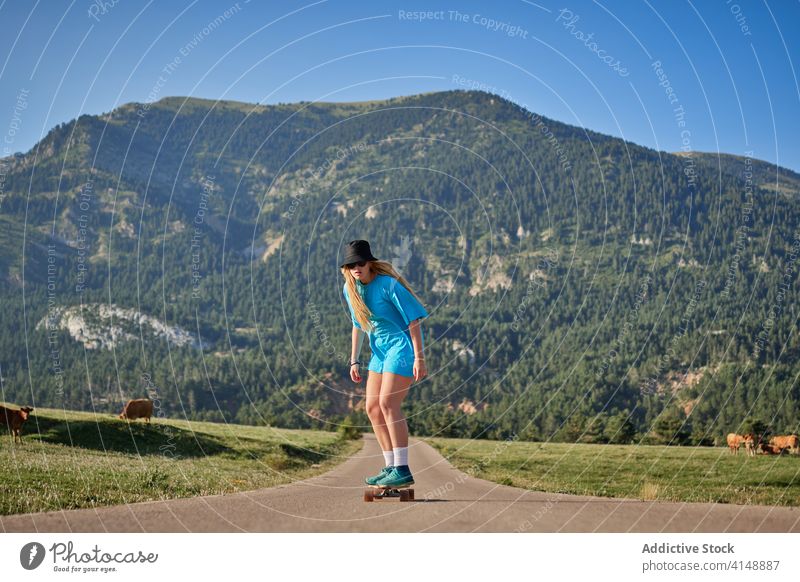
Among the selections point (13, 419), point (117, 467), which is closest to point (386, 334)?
point (117, 467)

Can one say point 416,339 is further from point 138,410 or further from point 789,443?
point 138,410

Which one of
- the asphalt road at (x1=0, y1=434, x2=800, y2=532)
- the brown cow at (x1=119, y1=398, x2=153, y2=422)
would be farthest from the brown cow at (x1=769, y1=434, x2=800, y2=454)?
the asphalt road at (x1=0, y1=434, x2=800, y2=532)

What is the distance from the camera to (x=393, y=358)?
461 inches

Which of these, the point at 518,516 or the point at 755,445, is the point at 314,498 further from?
the point at 755,445

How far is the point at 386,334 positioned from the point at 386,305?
1.31ft

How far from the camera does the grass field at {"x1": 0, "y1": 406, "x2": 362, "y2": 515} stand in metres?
12.6

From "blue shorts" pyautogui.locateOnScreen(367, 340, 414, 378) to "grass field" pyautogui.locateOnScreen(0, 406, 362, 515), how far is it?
13.0ft

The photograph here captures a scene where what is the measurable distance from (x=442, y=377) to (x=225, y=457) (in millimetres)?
136284

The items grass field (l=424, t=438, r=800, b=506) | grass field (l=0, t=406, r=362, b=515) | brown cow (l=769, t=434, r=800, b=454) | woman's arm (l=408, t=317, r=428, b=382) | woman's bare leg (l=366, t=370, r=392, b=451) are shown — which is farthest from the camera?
brown cow (l=769, t=434, r=800, b=454)

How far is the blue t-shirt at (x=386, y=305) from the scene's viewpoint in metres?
11.9

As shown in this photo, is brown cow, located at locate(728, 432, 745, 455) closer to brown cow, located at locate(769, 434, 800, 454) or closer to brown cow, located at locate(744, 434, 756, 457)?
brown cow, located at locate(744, 434, 756, 457)

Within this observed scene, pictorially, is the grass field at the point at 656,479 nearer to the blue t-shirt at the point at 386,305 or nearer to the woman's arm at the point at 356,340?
the woman's arm at the point at 356,340

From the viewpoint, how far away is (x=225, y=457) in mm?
32531
